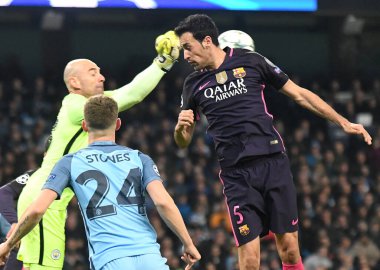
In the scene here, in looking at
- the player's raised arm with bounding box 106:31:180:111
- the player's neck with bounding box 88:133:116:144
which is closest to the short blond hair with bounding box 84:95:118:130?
the player's neck with bounding box 88:133:116:144

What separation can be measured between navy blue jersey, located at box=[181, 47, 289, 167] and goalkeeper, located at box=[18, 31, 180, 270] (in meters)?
0.47

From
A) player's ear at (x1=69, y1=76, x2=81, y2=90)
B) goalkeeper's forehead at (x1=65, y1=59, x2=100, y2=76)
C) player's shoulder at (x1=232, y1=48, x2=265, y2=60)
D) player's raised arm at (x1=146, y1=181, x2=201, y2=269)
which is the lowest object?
player's raised arm at (x1=146, y1=181, x2=201, y2=269)

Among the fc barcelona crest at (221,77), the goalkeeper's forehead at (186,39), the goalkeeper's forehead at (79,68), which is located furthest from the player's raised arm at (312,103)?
the goalkeeper's forehead at (79,68)

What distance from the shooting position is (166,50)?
27.1 feet

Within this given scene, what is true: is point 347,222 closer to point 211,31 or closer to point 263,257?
point 263,257

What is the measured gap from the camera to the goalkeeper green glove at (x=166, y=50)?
8227 millimetres

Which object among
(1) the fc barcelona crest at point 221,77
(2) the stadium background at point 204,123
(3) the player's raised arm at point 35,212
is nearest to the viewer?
(3) the player's raised arm at point 35,212

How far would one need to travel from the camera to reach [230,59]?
7.90 meters

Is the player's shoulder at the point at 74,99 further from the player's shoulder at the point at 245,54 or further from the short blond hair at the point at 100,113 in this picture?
the short blond hair at the point at 100,113

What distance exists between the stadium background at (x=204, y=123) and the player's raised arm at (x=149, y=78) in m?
5.15

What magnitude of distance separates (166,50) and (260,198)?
5.03ft

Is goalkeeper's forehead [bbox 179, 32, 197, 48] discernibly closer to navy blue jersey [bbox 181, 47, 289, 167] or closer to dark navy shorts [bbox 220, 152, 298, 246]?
navy blue jersey [bbox 181, 47, 289, 167]

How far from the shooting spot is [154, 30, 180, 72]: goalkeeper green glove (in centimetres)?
823

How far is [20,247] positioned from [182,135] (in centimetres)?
168
